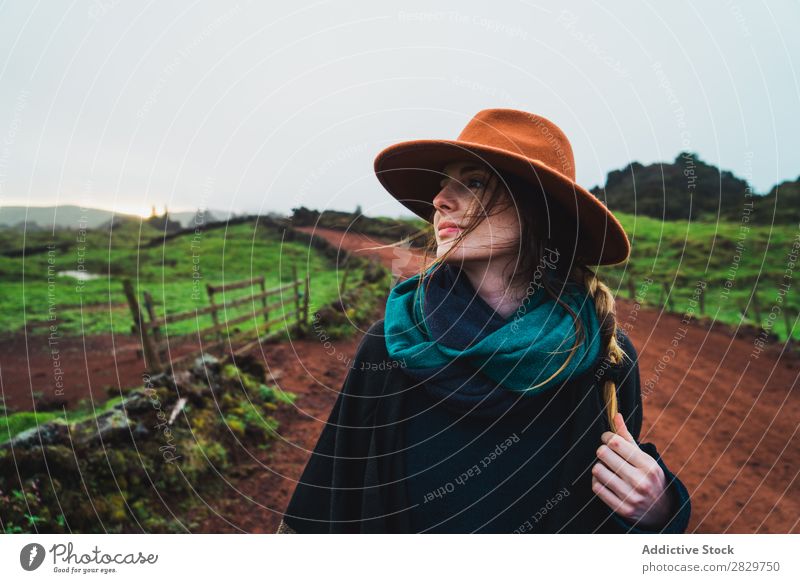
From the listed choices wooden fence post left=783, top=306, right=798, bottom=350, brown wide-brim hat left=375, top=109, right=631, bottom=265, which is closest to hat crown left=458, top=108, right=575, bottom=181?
brown wide-brim hat left=375, top=109, right=631, bottom=265

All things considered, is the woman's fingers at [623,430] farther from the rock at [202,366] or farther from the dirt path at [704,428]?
the rock at [202,366]

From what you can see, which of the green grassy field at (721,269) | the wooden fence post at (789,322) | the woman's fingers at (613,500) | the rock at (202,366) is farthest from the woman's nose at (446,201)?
the wooden fence post at (789,322)

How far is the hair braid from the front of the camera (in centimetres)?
128

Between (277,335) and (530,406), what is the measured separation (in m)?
7.98

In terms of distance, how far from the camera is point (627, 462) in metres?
1.22

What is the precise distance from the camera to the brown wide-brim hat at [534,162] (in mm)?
1250

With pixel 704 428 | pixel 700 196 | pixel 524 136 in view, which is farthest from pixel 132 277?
pixel 700 196

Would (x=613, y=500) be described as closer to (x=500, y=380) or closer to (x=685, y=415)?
(x=500, y=380)

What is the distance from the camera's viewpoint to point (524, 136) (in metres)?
1.31

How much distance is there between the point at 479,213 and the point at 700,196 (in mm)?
14276

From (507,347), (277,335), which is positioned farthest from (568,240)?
(277,335)

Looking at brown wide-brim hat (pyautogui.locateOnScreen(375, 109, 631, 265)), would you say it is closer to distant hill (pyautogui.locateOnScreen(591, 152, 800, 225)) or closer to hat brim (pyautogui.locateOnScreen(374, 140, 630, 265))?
hat brim (pyautogui.locateOnScreen(374, 140, 630, 265))

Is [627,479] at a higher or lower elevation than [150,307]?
higher

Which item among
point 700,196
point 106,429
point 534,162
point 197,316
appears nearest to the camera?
point 534,162
